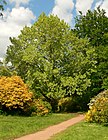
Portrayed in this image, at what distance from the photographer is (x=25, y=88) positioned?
100 feet

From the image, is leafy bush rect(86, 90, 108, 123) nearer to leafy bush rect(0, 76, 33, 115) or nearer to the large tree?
leafy bush rect(0, 76, 33, 115)

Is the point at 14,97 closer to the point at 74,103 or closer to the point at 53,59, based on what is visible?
the point at 53,59

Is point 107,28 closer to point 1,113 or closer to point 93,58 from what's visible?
point 93,58

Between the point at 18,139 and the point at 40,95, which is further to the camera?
the point at 40,95

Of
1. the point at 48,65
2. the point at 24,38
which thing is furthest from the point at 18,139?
the point at 24,38

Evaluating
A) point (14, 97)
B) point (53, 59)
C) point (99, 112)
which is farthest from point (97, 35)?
point (99, 112)

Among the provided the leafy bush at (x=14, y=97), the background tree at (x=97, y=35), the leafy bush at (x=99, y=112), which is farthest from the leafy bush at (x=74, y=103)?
the leafy bush at (x=99, y=112)

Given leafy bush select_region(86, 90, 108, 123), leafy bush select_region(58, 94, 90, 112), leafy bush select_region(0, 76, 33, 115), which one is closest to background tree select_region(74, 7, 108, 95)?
leafy bush select_region(58, 94, 90, 112)

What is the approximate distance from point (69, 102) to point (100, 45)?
836 centimetres

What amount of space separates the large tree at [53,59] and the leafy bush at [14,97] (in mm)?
6177

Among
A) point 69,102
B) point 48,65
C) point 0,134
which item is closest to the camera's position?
point 0,134

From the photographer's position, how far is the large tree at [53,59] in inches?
1444

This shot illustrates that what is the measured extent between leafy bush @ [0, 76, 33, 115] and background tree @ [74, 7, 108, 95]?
11910mm

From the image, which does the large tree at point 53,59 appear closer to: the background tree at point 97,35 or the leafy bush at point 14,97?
the background tree at point 97,35
